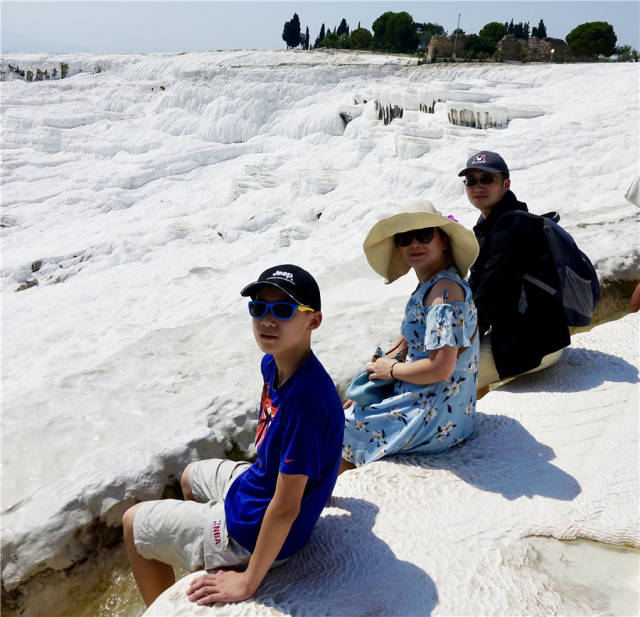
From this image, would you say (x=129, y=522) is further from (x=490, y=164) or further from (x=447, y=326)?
(x=490, y=164)

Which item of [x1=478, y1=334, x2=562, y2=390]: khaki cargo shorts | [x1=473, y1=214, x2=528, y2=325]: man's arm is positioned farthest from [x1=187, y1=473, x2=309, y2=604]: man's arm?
[x1=473, y1=214, x2=528, y2=325]: man's arm

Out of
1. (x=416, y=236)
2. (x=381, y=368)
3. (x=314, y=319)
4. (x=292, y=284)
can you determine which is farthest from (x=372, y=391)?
(x=292, y=284)

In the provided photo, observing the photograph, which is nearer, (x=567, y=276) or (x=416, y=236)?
(x=416, y=236)

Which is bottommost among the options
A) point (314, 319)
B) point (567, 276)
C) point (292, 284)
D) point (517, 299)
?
point (517, 299)

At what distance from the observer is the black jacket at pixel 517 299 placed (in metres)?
2.69

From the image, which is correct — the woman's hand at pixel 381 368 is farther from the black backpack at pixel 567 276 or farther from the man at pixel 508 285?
the black backpack at pixel 567 276

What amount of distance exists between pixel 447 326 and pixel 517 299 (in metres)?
0.95

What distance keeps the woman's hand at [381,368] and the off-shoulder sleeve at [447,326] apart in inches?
8.8

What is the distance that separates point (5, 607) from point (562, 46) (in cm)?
3450

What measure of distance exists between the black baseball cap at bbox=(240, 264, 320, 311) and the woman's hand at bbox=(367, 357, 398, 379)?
29.5 inches

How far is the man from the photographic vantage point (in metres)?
2.68

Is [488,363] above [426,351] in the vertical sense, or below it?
below

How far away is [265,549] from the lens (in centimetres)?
147

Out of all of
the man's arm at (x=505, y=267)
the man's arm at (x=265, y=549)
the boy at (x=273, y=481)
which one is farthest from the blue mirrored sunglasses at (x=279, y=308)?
the man's arm at (x=505, y=267)
